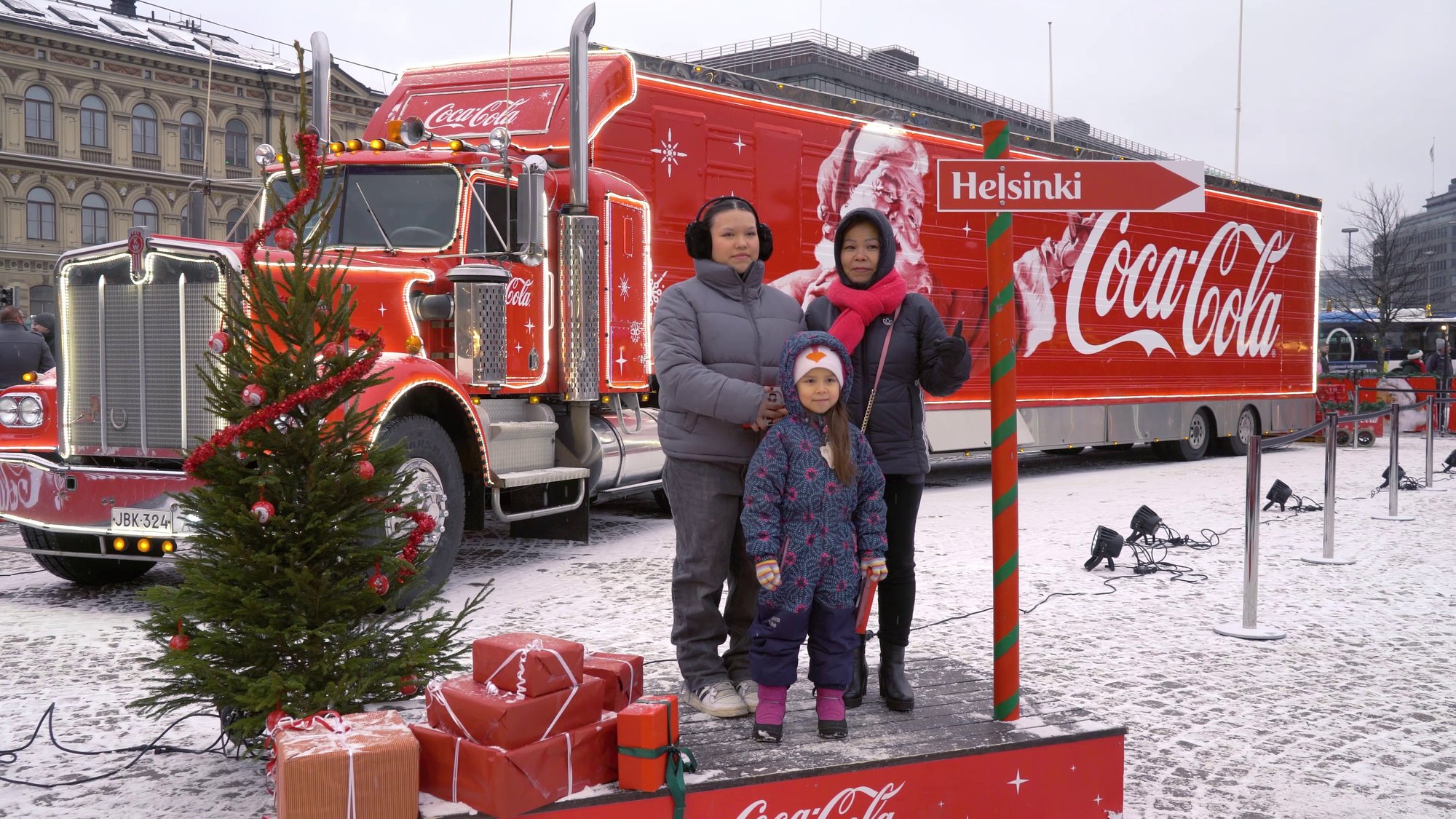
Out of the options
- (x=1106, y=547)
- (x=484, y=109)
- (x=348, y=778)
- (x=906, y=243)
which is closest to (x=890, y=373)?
(x=348, y=778)

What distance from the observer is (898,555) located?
408 cm

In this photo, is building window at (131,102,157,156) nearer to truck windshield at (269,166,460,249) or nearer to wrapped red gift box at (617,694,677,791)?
truck windshield at (269,166,460,249)

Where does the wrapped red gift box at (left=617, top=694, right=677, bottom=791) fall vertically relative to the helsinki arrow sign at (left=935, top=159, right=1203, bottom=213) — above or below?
below

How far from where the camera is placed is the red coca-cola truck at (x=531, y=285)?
6.55 m

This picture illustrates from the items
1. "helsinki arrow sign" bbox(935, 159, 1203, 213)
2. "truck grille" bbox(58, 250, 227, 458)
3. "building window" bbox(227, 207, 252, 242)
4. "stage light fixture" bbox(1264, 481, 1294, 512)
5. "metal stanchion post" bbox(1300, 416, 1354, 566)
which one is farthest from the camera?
"stage light fixture" bbox(1264, 481, 1294, 512)

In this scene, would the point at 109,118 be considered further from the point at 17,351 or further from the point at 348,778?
the point at 348,778

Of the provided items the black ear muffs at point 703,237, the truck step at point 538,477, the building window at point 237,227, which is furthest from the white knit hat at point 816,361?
the building window at point 237,227

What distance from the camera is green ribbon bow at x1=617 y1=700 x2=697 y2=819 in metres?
3.09

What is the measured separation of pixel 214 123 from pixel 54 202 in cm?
590

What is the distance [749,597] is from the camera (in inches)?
167

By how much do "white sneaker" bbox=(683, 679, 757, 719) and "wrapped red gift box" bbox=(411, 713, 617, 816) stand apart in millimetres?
604

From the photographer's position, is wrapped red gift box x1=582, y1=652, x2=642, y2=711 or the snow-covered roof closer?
wrapped red gift box x1=582, y1=652, x2=642, y2=711

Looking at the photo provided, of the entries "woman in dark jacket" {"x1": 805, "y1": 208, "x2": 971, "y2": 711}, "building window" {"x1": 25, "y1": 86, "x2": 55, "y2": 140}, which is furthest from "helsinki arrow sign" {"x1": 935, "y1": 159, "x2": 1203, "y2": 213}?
"building window" {"x1": 25, "y1": 86, "x2": 55, "y2": 140}

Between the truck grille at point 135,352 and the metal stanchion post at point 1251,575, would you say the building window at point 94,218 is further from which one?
the metal stanchion post at point 1251,575
